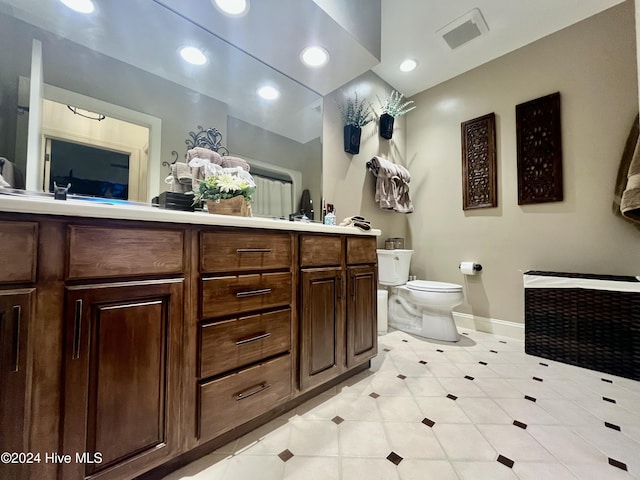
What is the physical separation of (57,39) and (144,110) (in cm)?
36

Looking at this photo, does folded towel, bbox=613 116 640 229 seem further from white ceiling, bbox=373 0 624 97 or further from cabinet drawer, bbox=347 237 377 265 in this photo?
cabinet drawer, bbox=347 237 377 265

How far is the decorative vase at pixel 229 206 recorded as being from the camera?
109 centimetres

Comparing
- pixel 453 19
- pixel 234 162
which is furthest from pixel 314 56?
pixel 453 19

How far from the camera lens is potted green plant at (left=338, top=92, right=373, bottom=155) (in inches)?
86.8

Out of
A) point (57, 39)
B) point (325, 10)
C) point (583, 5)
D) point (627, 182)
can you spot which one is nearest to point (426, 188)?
point (627, 182)

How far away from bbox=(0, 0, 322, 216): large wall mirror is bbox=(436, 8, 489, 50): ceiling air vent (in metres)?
1.58

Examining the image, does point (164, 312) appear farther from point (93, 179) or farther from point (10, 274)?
point (93, 179)

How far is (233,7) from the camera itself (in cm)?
132

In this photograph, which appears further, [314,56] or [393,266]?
[393,266]

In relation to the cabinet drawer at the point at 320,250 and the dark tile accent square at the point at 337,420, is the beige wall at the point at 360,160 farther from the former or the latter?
the dark tile accent square at the point at 337,420

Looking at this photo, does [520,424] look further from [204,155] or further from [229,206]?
[204,155]

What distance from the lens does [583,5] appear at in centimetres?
180

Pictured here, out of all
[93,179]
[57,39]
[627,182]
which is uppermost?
[57,39]

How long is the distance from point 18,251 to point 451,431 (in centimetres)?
163
